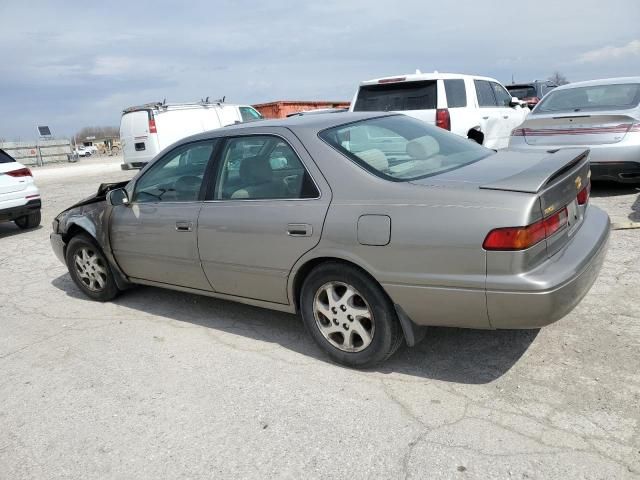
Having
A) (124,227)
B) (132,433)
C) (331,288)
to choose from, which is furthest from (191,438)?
(124,227)

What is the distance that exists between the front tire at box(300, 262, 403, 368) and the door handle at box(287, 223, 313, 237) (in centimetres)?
22

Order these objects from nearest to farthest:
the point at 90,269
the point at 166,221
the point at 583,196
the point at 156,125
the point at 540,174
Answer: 1. the point at 540,174
2. the point at 583,196
3. the point at 166,221
4. the point at 90,269
5. the point at 156,125

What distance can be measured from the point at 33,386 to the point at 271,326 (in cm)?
166

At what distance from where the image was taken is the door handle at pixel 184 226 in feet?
13.1

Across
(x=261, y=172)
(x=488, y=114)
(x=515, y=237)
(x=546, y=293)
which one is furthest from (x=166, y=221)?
(x=488, y=114)

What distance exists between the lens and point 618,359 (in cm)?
315

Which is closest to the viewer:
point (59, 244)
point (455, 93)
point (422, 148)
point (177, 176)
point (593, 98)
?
point (422, 148)

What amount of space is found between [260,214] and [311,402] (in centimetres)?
125

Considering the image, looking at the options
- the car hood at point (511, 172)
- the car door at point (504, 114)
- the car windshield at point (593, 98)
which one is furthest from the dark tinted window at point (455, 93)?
the car hood at point (511, 172)

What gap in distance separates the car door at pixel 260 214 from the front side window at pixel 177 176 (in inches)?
8.4

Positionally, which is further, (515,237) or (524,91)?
(524,91)

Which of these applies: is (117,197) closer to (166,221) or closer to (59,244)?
(166,221)

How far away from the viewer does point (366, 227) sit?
3.06 meters

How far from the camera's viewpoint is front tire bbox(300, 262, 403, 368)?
3125mm
